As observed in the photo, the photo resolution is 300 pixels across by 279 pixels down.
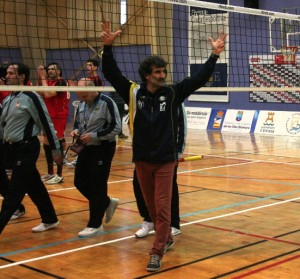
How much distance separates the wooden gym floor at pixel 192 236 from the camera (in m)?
4.83

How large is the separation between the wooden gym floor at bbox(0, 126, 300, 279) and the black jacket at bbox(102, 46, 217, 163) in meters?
0.90

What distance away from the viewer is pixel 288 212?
684cm

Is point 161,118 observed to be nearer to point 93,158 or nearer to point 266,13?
point 93,158

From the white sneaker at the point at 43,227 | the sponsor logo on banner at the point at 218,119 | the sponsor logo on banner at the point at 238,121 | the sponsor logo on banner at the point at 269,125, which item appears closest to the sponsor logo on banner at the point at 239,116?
the sponsor logo on banner at the point at 238,121

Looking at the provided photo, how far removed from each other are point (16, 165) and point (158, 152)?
1478mm

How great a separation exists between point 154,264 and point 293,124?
1205 cm

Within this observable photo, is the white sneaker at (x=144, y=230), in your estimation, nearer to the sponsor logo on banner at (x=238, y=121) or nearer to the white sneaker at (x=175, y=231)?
the white sneaker at (x=175, y=231)

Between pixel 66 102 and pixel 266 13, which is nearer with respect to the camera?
pixel 266 13

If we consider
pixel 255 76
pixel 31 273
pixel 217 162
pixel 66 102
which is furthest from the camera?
pixel 255 76

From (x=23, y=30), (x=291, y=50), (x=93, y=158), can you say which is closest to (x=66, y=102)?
(x=93, y=158)

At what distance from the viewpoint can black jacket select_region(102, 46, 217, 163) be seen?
482 cm

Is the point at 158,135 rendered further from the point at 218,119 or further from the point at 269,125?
the point at 218,119

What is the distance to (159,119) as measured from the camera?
4820 millimetres

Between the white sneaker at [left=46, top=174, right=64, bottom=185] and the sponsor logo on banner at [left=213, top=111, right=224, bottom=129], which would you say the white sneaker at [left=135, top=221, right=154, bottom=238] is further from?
the sponsor logo on banner at [left=213, top=111, right=224, bottom=129]
